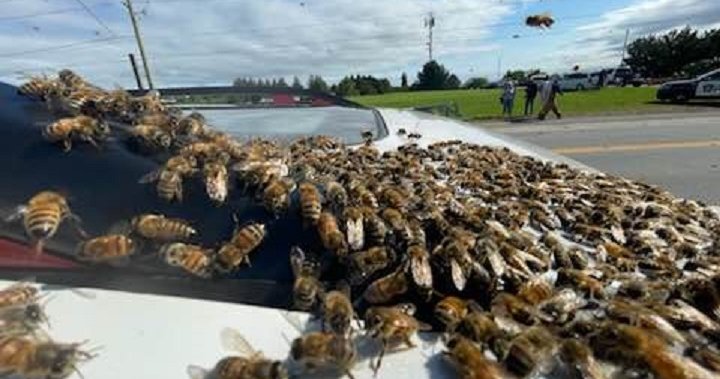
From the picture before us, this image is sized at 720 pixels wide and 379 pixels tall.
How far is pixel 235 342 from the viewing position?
157cm

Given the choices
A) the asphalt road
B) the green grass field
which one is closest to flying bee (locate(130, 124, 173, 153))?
the asphalt road

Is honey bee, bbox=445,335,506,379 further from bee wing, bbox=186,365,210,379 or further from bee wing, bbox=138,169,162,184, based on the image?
bee wing, bbox=138,169,162,184

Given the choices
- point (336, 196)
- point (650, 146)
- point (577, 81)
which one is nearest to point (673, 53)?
point (577, 81)

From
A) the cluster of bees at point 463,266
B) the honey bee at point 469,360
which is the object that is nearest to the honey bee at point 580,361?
the cluster of bees at point 463,266

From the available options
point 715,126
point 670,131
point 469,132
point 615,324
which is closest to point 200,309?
point 615,324

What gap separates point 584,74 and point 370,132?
9423cm

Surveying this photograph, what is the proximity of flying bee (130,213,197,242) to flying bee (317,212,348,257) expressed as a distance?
42 cm

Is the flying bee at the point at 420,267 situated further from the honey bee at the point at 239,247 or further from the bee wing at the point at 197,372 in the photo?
the bee wing at the point at 197,372

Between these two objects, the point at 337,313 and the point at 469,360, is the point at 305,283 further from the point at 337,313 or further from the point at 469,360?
the point at 469,360

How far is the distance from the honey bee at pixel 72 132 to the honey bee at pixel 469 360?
4.82 ft

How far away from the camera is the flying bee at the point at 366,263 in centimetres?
190

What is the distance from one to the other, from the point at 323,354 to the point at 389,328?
0.67 feet

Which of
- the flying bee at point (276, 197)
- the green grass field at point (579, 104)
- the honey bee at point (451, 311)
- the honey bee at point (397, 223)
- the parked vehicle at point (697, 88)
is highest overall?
the flying bee at point (276, 197)

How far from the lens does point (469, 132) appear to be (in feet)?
19.0
